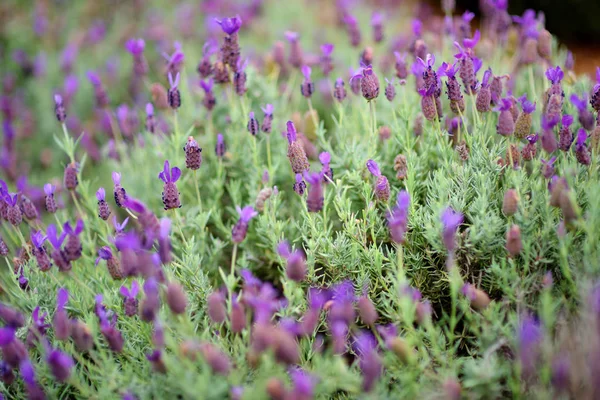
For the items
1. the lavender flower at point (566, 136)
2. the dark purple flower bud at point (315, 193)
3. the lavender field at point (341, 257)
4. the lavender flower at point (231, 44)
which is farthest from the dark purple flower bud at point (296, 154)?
the lavender flower at point (566, 136)

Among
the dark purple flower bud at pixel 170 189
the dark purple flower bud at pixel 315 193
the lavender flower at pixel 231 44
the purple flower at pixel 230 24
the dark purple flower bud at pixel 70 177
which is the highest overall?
the purple flower at pixel 230 24

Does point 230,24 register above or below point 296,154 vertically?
above

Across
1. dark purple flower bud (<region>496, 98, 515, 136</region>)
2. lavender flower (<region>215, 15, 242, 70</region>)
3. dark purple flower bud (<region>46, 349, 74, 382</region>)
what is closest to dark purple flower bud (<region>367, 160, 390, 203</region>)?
dark purple flower bud (<region>496, 98, 515, 136</region>)

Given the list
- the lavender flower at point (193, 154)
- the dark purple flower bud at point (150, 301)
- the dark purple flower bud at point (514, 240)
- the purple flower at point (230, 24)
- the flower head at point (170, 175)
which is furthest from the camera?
the purple flower at point (230, 24)

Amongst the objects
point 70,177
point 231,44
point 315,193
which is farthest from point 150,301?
point 231,44

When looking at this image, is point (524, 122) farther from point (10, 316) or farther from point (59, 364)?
point (10, 316)

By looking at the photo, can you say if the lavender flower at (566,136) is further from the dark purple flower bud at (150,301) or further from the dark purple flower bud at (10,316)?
the dark purple flower bud at (10,316)

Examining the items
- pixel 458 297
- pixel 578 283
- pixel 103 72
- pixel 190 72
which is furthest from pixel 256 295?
pixel 103 72

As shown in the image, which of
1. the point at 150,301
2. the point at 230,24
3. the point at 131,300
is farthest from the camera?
the point at 230,24

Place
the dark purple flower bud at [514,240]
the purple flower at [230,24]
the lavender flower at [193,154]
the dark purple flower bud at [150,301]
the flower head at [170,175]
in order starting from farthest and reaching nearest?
the purple flower at [230,24], the lavender flower at [193,154], the flower head at [170,175], the dark purple flower bud at [514,240], the dark purple flower bud at [150,301]

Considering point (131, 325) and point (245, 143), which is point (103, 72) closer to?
point (245, 143)
